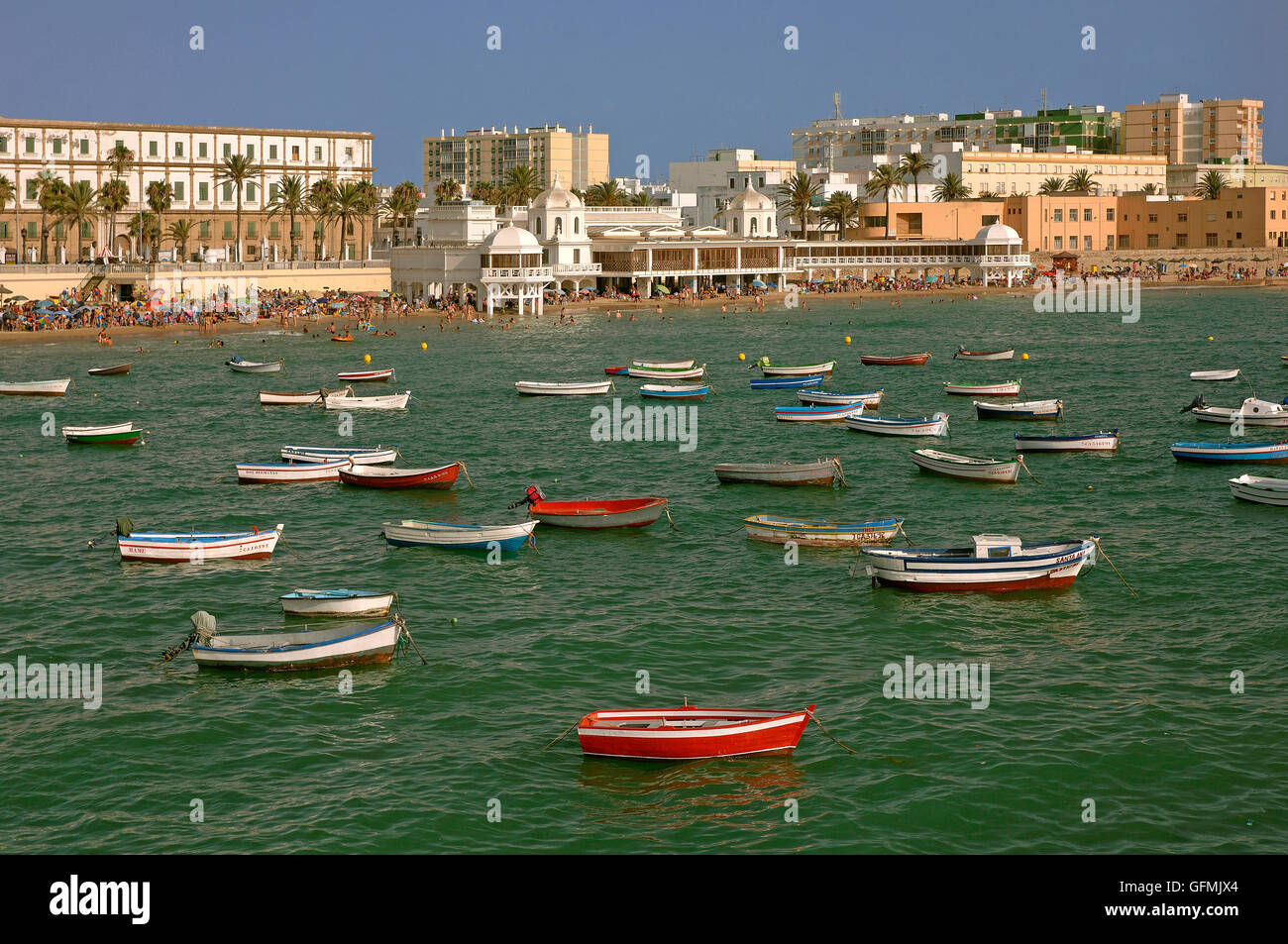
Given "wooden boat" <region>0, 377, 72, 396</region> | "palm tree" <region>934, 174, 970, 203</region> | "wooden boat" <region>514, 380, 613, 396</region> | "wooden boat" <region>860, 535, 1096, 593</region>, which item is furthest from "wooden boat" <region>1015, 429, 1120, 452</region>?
"palm tree" <region>934, 174, 970, 203</region>

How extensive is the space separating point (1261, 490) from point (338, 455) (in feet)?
111

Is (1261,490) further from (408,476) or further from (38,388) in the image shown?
(38,388)

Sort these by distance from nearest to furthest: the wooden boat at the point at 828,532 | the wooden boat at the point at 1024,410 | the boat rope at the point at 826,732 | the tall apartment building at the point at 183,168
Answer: the boat rope at the point at 826,732 < the wooden boat at the point at 828,532 < the wooden boat at the point at 1024,410 < the tall apartment building at the point at 183,168

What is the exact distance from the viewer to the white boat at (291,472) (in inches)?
2120

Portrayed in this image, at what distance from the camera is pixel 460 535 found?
4234 cm

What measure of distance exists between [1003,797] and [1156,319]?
120 metres

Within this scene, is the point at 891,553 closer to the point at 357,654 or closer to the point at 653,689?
the point at 653,689

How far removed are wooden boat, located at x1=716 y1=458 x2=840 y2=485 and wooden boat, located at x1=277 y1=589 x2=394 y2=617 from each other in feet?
67.9

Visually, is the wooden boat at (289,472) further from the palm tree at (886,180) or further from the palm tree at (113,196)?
the palm tree at (886,180)

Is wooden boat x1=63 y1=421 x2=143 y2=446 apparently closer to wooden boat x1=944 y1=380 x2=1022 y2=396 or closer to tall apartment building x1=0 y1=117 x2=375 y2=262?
wooden boat x1=944 y1=380 x2=1022 y2=396

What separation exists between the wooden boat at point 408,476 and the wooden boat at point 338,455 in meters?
1.59

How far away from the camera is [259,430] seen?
67688mm

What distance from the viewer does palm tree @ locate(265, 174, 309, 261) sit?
13575 cm

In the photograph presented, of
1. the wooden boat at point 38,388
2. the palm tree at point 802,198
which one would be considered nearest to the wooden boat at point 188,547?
the wooden boat at point 38,388
